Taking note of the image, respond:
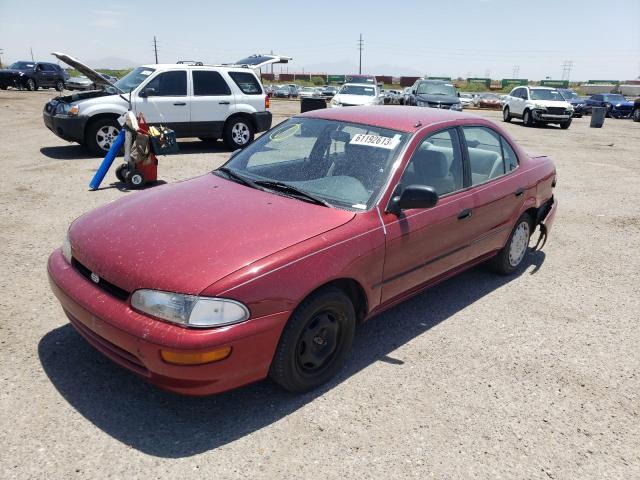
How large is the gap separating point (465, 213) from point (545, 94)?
2063 centimetres

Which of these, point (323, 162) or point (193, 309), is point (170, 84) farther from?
point (193, 309)

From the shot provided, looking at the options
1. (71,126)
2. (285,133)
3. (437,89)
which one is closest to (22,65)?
(437,89)

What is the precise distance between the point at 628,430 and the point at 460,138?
7.74 feet

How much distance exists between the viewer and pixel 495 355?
366cm

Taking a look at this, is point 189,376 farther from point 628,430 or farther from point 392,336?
point 628,430

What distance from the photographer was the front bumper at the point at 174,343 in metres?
2.48

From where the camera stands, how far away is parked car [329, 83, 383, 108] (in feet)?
58.6

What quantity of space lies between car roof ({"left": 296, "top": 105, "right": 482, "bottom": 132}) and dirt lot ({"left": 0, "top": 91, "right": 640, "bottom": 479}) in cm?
153

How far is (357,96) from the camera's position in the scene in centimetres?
1833

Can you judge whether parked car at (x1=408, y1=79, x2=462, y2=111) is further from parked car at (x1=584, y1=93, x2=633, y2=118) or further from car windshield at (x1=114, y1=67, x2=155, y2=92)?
parked car at (x1=584, y1=93, x2=633, y2=118)

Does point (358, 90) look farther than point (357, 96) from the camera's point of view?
Yes

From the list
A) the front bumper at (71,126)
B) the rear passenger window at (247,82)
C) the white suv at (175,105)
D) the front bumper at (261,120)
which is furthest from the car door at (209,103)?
the front bumper at (71,126)

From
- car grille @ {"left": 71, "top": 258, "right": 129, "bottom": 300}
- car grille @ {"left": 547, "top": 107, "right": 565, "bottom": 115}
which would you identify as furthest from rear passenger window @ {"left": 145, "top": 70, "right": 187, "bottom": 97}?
car grille @ {"left": 547, "top": 107, "right": 565, "bottom": 115}

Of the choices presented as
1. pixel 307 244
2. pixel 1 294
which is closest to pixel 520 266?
pixel 307 244
